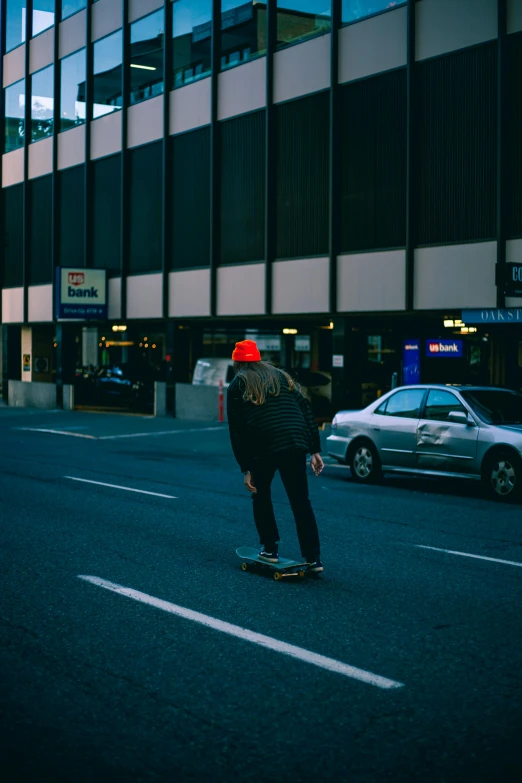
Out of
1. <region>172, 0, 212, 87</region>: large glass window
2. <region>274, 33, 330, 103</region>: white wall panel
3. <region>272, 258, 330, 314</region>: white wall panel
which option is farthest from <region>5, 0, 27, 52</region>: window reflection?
<region>272, 258, 330, 314</region>: white wall panel

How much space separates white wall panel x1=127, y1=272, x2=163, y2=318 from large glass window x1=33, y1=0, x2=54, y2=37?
39.8 ft

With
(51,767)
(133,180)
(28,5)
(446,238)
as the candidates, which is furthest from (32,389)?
(51,767)

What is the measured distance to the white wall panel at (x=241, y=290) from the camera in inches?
1032

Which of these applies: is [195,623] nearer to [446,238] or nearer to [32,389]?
[446,238]

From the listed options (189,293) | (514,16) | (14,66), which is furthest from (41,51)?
(514,16)

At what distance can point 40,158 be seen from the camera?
118ft

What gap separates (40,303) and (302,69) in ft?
50.7

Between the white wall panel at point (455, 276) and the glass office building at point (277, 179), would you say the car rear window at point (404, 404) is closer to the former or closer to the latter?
the glass office building at point (277, 179)

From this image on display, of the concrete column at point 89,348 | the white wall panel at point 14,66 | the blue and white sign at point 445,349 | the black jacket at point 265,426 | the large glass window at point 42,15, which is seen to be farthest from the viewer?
the concrete column at point 89,348

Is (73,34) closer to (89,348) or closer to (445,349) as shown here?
(445,349)

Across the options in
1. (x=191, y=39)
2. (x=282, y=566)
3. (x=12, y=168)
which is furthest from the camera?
(x=12, y=168)

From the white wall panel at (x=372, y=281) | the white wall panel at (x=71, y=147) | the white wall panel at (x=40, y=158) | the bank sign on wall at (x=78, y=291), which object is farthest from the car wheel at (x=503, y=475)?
the white wall panel at (x=40, y=158)

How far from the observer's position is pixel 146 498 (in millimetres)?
12242

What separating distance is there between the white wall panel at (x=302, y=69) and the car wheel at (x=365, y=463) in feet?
40.9
